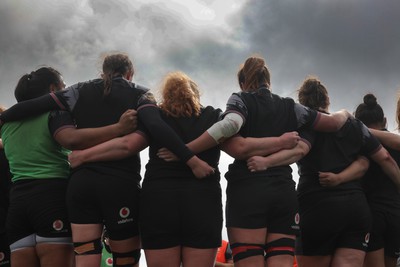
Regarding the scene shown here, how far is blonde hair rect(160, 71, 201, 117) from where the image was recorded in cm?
453

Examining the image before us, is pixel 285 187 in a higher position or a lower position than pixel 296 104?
lower

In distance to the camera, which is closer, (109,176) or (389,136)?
(109,176)

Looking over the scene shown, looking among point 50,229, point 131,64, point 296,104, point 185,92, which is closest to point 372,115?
point 296,104

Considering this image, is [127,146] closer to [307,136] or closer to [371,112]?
[307,136]

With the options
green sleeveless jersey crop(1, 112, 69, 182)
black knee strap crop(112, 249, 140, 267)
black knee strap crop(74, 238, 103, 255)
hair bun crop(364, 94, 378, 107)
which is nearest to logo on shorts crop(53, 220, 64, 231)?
black knee strap crop(74, 238, 103, 255)

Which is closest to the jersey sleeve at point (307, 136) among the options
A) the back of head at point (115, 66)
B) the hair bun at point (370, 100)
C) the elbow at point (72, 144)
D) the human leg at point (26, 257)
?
the hair bun at point (370, 100)

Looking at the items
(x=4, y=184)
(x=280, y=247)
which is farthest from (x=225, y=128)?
(x=4, y=184)

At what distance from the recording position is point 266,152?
4.47 m

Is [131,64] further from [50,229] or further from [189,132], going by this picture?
[50,229]

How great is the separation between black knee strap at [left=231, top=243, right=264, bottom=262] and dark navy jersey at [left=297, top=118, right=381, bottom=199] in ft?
3.65

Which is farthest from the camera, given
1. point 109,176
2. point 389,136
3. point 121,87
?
point 389,136

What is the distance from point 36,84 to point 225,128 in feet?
6.70

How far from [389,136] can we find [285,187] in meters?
1.89

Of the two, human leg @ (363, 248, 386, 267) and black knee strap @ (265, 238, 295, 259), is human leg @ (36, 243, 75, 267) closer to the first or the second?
black knee strap @ (265, 238, 295, 259)
